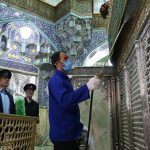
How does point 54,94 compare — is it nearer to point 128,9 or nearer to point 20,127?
point 20,127

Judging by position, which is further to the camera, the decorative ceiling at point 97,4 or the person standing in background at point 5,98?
the decorative ceiling at point 97,4

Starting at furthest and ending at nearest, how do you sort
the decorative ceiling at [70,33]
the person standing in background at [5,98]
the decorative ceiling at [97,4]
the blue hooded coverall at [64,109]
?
the decorative ceiling at [97,4] → the decorative ceiling at [70,33] → the person standing in background at [5,98] → the blue hooded coverall at [64,109]

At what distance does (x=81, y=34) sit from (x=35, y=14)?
6.14 ft

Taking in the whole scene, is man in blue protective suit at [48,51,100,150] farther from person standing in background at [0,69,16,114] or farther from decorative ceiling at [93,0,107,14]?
decorative ceiling at [93,0,107,14]

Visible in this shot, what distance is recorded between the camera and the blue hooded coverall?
6.35ft

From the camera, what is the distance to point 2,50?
26.7 ft

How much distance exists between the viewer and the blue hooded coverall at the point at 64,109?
6.35 feet

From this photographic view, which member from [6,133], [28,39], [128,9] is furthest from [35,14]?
[6,133]

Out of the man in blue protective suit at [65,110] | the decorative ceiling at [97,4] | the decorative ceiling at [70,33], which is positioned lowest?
the man in blue protective suit at [65,110]

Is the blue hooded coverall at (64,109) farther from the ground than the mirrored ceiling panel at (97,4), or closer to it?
closer to it

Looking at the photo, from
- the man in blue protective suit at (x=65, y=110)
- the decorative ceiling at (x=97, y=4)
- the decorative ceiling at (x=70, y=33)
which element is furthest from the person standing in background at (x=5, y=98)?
the decorative ceiling at (x=97, y=4)

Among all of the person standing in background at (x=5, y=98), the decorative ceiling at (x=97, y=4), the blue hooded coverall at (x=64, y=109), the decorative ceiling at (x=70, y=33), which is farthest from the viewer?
the decorative ceiling at (x=97, y=4)

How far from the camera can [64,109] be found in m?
2.00

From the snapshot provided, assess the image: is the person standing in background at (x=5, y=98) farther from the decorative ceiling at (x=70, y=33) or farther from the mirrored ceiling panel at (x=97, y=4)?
the mirrored ceiling panel at (x=97, y=4)
